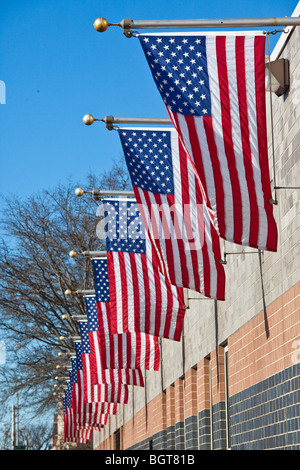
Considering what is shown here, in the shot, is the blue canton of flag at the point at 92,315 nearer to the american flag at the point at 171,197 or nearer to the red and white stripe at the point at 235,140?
the american flag at the point at 171,197

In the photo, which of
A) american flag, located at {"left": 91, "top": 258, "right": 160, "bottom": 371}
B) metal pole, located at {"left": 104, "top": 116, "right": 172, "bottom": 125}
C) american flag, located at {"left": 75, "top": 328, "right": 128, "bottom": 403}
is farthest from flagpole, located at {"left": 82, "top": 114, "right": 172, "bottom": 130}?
american flag, located at {"left": 75, "top": 328, "right": 128, "bottom": 403}

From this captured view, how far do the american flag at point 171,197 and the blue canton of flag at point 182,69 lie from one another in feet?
11.2

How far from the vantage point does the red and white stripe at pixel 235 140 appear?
9602 mm

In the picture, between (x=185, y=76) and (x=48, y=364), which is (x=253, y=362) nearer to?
(x=185, y=76)

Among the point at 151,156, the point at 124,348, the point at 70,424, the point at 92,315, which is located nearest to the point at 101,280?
the point at 124,348

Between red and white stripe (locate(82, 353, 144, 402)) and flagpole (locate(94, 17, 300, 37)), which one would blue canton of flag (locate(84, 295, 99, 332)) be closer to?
red and white stripe (locate(82, 353, 144, 402))

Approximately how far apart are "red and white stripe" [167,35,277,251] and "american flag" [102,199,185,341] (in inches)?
286

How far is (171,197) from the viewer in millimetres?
13523

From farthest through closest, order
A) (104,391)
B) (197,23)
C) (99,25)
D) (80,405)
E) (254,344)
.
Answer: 1. (80,405)
2. (104,391)
3. (254,344)
4. (99,25)
5. (197,23)

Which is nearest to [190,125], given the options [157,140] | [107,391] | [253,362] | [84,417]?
[157,140]

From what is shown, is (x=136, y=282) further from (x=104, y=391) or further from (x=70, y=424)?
(x=70, y=424)

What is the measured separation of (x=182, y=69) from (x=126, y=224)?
26.4 feet

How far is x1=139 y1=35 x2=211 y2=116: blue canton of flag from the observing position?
9.79 metres

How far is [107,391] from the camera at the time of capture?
27.7 meters
